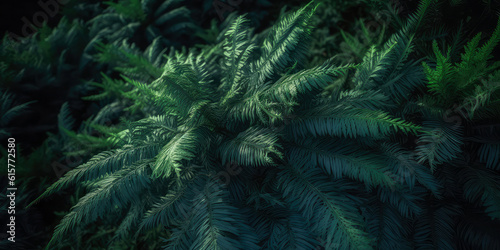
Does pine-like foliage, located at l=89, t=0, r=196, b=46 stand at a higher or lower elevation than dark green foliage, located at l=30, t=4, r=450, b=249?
higher

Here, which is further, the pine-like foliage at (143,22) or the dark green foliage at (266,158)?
the pine-like foliage at (143,22)

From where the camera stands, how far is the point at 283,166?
5.08 feet

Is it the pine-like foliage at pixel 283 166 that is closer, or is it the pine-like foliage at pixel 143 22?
the pine-like foliage at pixel 283 166

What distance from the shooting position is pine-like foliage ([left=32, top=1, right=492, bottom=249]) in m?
1.36

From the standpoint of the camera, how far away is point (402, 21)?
6.03ft

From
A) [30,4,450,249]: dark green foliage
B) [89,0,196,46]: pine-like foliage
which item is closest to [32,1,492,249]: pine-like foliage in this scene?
[30,4,450,249]: dark green foliage

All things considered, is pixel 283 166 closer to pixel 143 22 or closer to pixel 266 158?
pixel 266 158

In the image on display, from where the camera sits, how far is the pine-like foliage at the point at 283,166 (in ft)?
4.47

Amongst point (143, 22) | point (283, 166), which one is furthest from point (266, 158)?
point (143, 22)

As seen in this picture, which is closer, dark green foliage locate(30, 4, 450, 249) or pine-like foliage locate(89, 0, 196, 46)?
dark green foliage locate(30, 4, 450, 249)

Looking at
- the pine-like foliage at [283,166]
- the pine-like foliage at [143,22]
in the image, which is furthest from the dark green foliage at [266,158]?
the pine-like foliage at [143,22]

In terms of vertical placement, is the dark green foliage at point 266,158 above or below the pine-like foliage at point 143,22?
below

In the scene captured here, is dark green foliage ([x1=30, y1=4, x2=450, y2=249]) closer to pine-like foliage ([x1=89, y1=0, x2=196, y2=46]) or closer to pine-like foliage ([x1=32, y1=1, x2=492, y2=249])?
pine-like foliage ([x1=32, y1=1, x2=492, y2=249])

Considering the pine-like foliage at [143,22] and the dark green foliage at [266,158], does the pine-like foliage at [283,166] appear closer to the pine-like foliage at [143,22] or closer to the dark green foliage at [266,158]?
the dark green foliage at [266,158]
